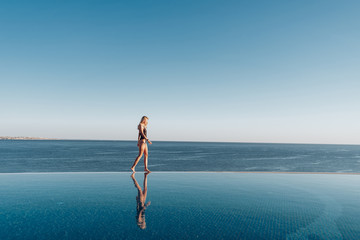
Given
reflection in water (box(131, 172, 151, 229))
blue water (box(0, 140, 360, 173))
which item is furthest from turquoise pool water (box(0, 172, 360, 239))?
blue water (box(0, 140, 360, 173))

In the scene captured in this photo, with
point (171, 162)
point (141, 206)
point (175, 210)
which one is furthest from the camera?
point (171, 162)

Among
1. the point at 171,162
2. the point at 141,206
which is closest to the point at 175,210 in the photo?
the point at 141,206

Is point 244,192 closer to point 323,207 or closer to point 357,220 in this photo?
point 323,207

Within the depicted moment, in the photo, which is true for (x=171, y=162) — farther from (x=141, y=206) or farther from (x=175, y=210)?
(x=175, y=210)

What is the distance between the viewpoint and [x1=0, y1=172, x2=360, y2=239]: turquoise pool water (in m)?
3.12

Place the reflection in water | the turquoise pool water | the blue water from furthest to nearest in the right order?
the blue water, the reflection in water, the turquoise pool water

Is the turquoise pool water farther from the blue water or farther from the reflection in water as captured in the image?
the blue water

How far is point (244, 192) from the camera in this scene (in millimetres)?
5383

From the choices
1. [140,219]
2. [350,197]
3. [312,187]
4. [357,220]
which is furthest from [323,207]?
[140,219]

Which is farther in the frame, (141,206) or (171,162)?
(171,162)

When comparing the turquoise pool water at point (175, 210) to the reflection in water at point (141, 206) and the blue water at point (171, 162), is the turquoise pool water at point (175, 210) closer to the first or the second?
the reflection in water at point (141, 206)

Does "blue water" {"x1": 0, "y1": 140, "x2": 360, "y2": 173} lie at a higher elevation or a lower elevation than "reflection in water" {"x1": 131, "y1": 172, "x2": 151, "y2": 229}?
lower

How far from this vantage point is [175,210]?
13.2ft

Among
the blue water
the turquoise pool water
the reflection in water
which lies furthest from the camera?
the blue water
